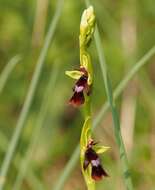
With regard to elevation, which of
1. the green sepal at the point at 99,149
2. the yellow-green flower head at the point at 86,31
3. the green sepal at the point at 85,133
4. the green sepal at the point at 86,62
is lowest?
the green sepal at the point at 99,149

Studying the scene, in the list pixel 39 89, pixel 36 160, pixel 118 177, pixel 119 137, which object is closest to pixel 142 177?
pixel 118 177

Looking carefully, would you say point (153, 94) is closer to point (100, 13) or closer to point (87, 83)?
point (100, 13)

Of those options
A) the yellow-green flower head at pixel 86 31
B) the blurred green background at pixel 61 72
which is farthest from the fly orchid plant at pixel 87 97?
the blurred green background at pixel 61 72

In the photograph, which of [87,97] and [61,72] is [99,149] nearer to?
[87,97]

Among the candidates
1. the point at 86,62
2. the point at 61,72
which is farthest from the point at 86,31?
the point at 61,72

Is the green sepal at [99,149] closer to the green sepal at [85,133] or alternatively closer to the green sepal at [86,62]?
the green sepal at [85,133]

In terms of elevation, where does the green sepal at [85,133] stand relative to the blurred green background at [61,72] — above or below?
below

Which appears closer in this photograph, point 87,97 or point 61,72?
point 87,97

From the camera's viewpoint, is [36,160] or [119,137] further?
[36,160]
